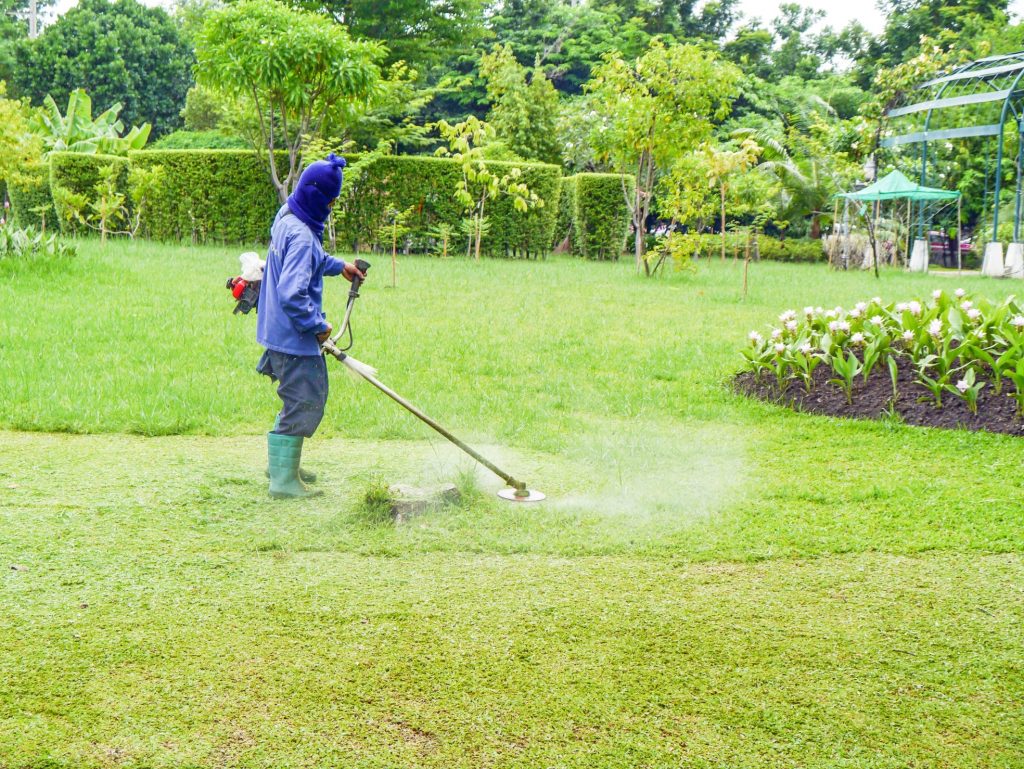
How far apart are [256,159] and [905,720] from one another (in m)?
17.9

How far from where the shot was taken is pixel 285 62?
17.3m

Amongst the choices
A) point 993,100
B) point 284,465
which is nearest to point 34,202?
point 993,100

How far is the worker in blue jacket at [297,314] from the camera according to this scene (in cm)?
477

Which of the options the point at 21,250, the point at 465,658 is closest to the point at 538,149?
the point at 21,250

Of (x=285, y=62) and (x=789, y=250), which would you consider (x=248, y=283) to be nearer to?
(x=285, y=62)

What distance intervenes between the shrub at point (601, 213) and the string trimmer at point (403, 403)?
16648mm

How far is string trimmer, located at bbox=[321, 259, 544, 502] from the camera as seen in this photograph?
479 cm

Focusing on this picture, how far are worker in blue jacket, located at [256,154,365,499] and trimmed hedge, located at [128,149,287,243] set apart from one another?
48.3ft

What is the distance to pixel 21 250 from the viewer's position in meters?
12.5

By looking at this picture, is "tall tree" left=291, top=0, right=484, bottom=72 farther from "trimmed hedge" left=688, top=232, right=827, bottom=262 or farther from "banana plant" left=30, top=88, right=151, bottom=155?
"trimmed hedge" left=688, top=232, right=827, bottom=262

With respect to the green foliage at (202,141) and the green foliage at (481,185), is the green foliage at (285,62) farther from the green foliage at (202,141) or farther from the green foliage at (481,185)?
the green foliage at (202,141)

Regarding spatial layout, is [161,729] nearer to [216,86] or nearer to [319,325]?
[319,325]

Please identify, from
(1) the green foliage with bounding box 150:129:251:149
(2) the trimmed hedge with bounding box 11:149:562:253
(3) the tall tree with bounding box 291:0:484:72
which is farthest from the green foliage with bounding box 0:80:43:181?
(1) the green foliage with bounding box 150:129:251:149

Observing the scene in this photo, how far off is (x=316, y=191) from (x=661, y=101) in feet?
43.9
